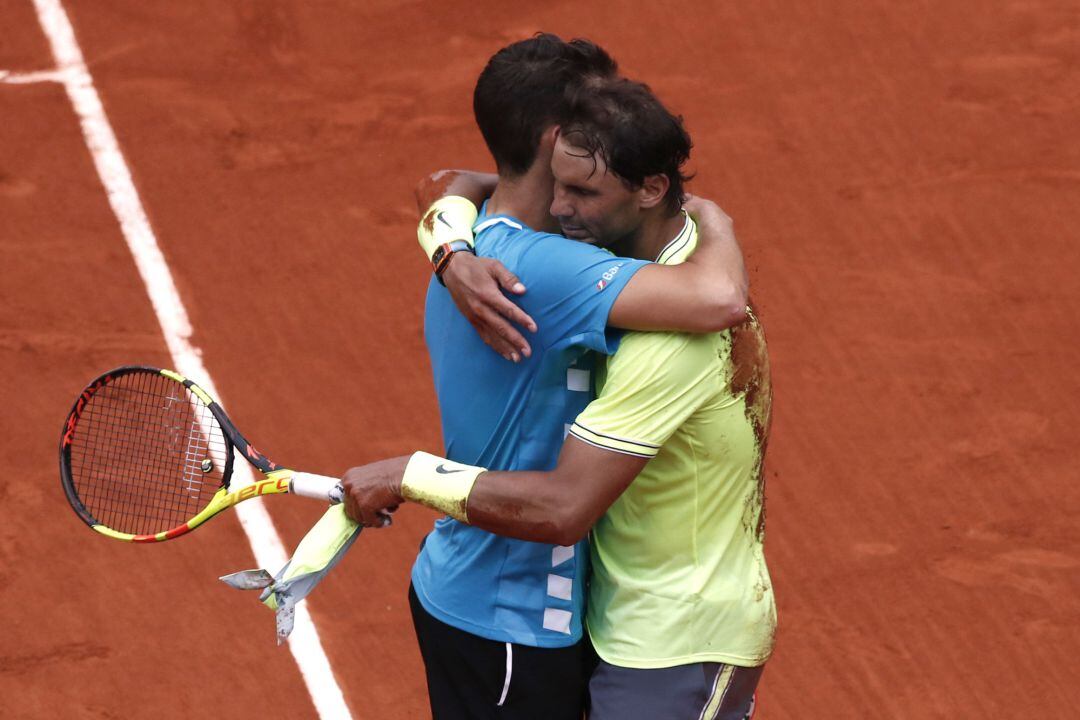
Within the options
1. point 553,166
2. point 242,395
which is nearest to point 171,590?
point 242,395

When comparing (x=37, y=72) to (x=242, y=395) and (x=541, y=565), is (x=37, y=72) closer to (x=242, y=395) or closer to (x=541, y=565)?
(x=242, y=395)

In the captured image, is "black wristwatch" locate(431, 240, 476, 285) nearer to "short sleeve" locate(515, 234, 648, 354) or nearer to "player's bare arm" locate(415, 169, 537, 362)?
"player's bare arm" locate(415, 169, 537, 362)

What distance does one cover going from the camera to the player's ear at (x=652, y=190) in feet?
10.6

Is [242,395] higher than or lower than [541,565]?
lower

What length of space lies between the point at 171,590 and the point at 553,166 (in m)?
3.33

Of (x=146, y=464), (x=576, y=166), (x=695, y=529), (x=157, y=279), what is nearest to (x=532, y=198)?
(x=576, y=166)

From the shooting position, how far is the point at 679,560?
11.0 feet

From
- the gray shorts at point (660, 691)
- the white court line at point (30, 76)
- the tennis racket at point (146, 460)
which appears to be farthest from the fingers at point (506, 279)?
the white court line at point (30, 76)

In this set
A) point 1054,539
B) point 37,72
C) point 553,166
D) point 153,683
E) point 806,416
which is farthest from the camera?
point 37,72

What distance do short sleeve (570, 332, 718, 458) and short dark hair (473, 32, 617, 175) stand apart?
592 mm

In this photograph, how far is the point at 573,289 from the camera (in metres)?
3.11

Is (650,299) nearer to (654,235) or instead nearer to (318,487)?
(654,235)

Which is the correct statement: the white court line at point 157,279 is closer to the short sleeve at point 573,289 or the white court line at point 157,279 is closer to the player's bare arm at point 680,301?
the short sleeve at point 573,289

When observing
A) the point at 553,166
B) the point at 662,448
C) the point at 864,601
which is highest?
the point at 553,166
